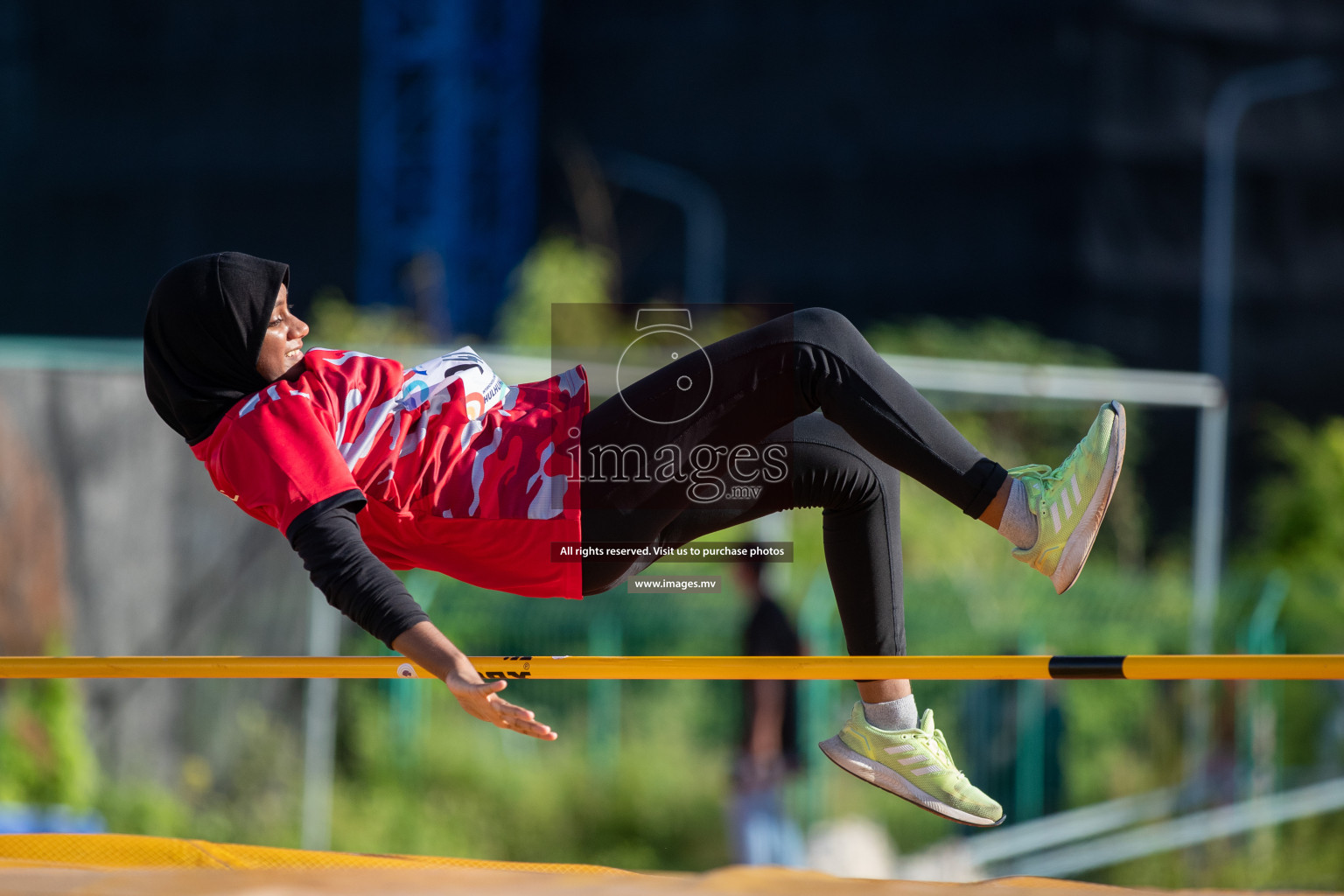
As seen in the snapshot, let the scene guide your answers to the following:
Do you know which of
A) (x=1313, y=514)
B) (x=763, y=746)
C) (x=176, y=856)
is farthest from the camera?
(x=1313, y=514)

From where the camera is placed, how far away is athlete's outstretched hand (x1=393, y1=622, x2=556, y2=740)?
9.45 feet

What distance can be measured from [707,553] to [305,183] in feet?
62.4

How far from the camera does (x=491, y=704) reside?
2.90 m

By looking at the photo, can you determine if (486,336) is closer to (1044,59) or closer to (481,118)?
(481,118)

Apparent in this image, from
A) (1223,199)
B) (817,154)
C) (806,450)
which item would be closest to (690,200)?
(817,154)

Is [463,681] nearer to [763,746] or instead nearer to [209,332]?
[209,332]

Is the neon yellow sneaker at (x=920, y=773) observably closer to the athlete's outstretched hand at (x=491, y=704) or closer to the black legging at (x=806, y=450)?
the black legging at (x=806, y=450)

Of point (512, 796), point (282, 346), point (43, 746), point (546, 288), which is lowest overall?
point (512, 796)

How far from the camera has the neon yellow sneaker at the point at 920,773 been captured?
3551 millimetres

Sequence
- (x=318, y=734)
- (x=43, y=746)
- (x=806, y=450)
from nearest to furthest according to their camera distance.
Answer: (x=806, y=450)
(x=43, y=746)
(x=318, y=734)

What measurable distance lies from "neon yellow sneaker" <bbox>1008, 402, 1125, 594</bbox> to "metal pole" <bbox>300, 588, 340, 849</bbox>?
522 centimetres

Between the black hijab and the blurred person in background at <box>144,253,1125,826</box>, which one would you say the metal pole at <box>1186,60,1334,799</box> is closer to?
the blurred person in background at <box>144,253,1125,826</box>

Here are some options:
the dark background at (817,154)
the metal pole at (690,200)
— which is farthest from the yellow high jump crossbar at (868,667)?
the metal pole at (690,200)

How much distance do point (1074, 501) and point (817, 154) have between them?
17.5 meters
